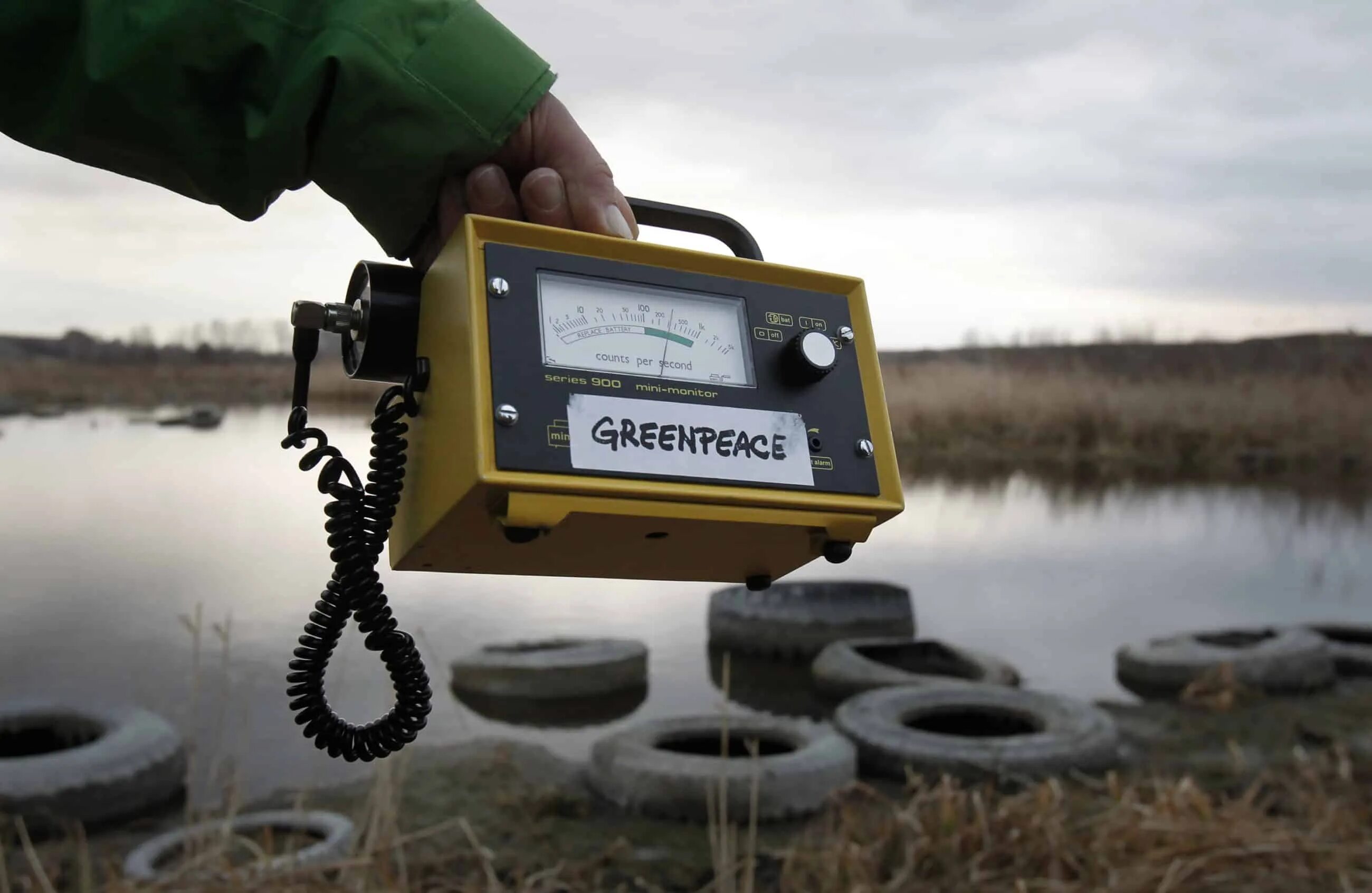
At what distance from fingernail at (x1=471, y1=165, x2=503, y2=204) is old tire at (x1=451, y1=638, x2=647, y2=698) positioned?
18.0 feet

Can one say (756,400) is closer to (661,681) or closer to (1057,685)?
(661,681)

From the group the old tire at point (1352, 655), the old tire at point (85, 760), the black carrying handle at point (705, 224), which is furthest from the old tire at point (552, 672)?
the black carrying handle at point (705, 224)

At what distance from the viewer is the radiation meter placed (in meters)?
1.10

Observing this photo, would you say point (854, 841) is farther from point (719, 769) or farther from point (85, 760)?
point (85, 760)

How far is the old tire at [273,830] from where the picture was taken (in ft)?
11.8

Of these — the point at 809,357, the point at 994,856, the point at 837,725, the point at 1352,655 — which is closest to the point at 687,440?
the point at 809,357

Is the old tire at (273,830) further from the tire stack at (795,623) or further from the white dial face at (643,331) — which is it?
the tire stack at (795,623)

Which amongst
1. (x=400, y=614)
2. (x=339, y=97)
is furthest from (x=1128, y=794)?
(x=400, y=614)

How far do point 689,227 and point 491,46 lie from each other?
347 millimetres

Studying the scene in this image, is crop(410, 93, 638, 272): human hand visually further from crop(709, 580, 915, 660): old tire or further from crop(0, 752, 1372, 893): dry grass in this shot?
crop(709, 580, 915, 660): old tire

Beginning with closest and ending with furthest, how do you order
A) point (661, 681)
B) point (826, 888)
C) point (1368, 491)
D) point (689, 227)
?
point (689, 227)
point (826, 888)
point (661, 681)
point (1368, 491)

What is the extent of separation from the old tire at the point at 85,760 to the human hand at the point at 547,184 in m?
4.09

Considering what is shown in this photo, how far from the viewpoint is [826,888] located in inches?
120

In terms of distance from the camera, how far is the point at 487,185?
1.18 m
